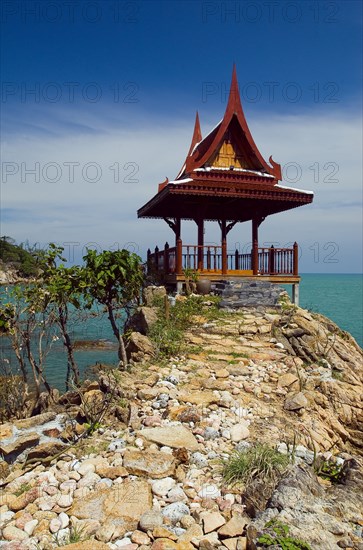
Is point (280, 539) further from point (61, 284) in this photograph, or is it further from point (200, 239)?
point (200, 239)

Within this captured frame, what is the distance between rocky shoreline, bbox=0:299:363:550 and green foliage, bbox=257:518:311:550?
79mm

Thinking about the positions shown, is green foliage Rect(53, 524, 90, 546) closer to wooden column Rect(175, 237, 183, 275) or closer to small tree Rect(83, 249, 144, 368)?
small tree Rect(83, 249, 144, 368)

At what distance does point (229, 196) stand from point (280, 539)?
34.9ft

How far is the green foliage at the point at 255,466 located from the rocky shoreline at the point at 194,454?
0.12 m

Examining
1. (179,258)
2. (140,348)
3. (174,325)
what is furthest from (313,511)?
(179,258)

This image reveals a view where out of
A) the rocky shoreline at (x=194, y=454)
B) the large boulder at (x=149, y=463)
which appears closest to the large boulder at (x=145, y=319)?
the rocky shoreline at (x=194, y=454)

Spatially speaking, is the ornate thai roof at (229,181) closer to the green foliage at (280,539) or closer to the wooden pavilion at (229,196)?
the wooden pavilion at (229,196)

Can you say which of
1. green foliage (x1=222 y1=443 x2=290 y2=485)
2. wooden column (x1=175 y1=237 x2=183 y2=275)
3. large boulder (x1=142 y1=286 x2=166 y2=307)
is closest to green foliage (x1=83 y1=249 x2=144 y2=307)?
large boulder (x1=142 y1=286 x2=166 y2=307)

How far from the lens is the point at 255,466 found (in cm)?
509

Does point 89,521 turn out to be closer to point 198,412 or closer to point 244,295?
point 198,412

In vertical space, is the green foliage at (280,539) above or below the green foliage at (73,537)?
above

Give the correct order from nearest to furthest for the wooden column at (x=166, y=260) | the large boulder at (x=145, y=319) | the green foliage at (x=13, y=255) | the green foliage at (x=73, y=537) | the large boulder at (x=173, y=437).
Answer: the green foliage at (x=73, y=537) < the large boulder at (x=173, y=437) < the large boulder at (x=145, y=319) < the wooden column at (x=166, y=260) < the green foliage at (x=13, y=255)

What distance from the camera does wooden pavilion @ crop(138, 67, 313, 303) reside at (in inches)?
527

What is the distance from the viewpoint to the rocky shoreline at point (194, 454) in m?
4.15
